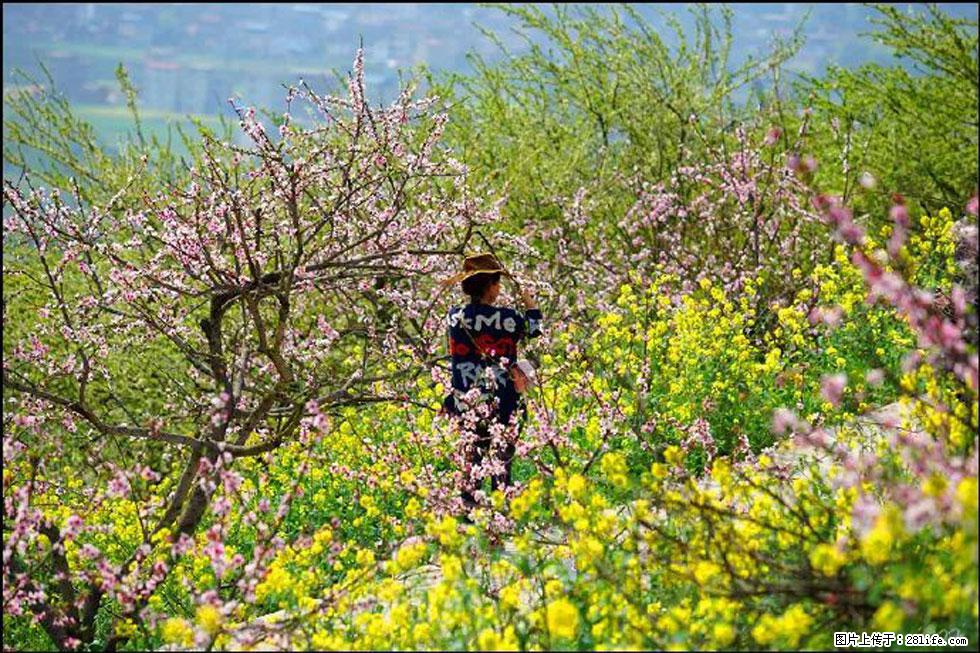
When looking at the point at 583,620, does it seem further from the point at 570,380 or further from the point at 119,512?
the point at 119,512

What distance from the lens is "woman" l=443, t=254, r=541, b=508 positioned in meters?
7.59

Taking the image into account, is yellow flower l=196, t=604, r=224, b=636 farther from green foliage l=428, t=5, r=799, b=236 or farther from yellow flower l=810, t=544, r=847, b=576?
green foliage l=428, t=5, r=799, b=236

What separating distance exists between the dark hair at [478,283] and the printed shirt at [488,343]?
79 millimetres

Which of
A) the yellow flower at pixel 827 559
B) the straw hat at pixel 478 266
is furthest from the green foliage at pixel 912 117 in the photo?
the yellow flower at pixel 827 559

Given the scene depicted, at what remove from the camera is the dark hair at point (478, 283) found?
7668 mm

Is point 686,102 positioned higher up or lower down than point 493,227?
higher up

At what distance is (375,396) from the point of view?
770 cm

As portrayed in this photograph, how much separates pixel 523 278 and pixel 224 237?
2725mm

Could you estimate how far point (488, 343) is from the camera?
302 inches

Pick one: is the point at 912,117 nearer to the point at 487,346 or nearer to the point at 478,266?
the point at 478,266

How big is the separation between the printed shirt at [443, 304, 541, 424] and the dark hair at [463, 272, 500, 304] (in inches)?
3.1

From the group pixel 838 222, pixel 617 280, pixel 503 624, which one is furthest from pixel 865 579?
pixel 617 280

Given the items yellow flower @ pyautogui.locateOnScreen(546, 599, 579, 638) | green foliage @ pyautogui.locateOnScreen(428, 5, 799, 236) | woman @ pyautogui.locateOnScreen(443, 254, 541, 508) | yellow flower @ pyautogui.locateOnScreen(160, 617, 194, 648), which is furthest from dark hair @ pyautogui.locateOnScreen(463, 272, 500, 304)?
green foliage @ pyautogui.locateOnScreen(428, 5, 799, 236)

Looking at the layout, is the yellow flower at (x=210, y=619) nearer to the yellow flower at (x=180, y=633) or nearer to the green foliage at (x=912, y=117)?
the yellow flower at (x=180, y=633)
